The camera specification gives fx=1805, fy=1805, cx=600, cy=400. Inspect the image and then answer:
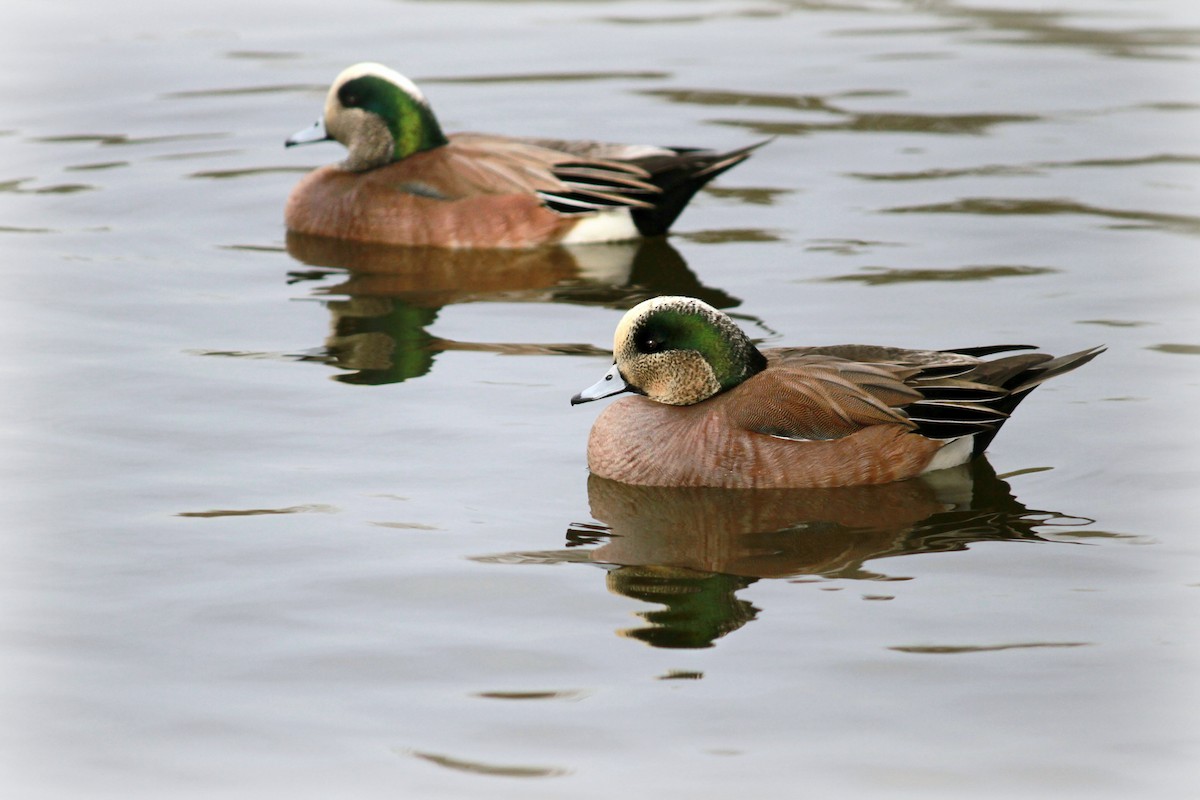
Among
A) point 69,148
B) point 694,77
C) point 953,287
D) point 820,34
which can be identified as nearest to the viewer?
point 953,287

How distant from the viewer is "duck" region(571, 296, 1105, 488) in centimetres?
753

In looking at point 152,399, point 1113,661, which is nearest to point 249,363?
point 152,399

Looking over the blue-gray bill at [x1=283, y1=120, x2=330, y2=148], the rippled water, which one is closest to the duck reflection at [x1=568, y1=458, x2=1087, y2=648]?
the rippled water

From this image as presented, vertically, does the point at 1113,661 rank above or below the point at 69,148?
below

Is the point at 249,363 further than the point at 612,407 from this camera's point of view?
Yes

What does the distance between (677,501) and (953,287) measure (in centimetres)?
337

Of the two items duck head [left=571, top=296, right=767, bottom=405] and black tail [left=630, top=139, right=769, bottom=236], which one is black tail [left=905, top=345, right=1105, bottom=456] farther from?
black tail [left=630, top=139, right=769, bottom=236]

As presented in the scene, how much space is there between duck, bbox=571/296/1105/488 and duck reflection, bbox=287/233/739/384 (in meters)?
1.62

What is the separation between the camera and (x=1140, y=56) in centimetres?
1606

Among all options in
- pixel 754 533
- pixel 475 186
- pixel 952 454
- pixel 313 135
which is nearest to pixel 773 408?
pixel 754 533

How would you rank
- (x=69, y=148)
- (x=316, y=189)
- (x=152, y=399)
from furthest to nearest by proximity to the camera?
1. (x=69, y=148)
2. (x=316, y=189)
3. (x=152, y=399)

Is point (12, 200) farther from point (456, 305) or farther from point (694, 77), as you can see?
point (694, 77)

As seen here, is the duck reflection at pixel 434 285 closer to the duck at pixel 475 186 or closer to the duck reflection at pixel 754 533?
the duck at pixel 475 186

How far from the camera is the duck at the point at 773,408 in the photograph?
296 inches
